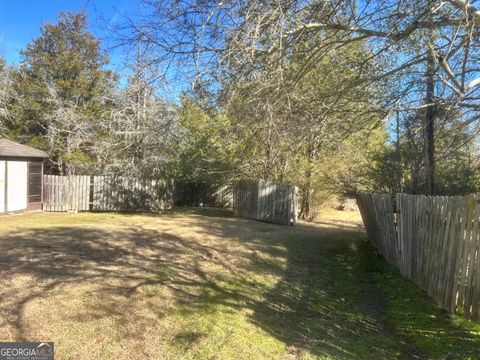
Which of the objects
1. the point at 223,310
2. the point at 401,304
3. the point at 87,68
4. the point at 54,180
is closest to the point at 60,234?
the point at 223,310

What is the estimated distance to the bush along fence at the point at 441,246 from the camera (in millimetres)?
4398

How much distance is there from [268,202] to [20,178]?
9.70 m

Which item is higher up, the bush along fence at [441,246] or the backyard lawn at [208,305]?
the bush along fence at [441,246]

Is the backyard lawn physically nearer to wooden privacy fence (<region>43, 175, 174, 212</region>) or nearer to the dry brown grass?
the dry brown grass

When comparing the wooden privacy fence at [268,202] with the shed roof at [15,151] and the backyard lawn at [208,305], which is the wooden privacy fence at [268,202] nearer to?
the backyard lawn at [208,305]

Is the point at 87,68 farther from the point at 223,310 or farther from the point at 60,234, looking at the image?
the point at 223,310

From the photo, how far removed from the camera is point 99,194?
19188 millimetres

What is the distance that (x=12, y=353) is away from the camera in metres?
3.77

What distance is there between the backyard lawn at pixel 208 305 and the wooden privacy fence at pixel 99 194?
9078mm

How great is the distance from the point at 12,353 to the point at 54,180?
15.8 meters

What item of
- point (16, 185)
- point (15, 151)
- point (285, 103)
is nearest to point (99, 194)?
point (16, 185)

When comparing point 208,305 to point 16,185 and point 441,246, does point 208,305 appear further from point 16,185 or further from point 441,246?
point 16,185

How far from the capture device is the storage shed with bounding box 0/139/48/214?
629 inches

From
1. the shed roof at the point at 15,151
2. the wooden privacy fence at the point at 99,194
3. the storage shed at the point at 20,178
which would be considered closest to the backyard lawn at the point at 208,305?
the storage shed at the point at 20,178
